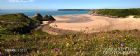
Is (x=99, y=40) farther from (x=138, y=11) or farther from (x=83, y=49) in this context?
(x=138, y=11)

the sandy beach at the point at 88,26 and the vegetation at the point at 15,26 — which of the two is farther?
the sandy beach at the point at 88,26

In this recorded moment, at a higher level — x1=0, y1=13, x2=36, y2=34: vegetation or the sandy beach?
x1=0, y1=13, x2=36, y2=34: vegetation

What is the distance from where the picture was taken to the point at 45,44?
11.9 meters

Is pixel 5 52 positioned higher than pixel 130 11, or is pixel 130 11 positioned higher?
pixel 5 52

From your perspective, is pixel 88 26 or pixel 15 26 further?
pixel 88 26

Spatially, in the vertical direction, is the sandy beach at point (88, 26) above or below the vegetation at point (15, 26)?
below

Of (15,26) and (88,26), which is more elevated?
(15,26)

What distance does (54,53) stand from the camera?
28.4 feet

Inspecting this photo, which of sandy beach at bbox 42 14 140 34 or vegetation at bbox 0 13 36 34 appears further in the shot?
sandy beach at bbox 42 14 140 34

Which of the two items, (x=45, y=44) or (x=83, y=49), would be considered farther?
(x=45, y=44)

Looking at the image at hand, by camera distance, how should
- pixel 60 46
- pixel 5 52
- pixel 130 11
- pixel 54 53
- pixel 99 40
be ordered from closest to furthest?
pixel 54 53 → pixel 5 52 → pixel 60 46 → pixel 99 40 → pixel 130 11

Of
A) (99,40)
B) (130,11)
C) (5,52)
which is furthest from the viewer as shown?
(130,11)

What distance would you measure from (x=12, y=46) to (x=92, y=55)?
4045mm

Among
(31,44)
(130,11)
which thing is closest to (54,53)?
(31,44)
